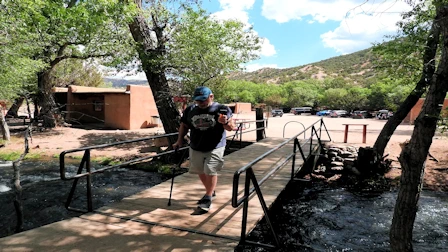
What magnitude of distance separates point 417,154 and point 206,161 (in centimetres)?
238

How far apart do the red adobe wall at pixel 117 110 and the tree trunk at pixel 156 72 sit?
9.70 metres

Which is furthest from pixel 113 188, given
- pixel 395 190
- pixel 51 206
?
pixel 395 190

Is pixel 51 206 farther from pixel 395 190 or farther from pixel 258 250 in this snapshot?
pixel 395 190

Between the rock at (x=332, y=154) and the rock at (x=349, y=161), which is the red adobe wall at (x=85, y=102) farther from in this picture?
the rock at (x=349, y=161)

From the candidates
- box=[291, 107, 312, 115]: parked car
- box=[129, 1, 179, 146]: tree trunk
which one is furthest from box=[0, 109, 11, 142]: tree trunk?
box=[291, 107, 312, 115]: parked car

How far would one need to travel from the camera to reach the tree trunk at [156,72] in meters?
10.8

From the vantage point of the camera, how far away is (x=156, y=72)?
10766 mm

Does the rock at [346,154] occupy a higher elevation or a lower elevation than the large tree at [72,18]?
lower

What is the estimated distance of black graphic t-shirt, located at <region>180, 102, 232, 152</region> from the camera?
4.01 meters

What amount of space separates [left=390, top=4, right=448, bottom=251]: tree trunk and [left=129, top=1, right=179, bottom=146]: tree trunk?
835 cm

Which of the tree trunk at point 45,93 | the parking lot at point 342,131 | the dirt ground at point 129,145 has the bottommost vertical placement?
the dirt ground at point 129,145

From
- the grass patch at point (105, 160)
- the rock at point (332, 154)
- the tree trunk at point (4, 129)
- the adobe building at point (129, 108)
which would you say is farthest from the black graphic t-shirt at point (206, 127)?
the adobe building at point (129, 108)

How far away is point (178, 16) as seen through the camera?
38.3 feet

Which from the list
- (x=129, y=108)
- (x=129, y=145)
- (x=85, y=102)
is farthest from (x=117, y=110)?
(x=129, y=145)
